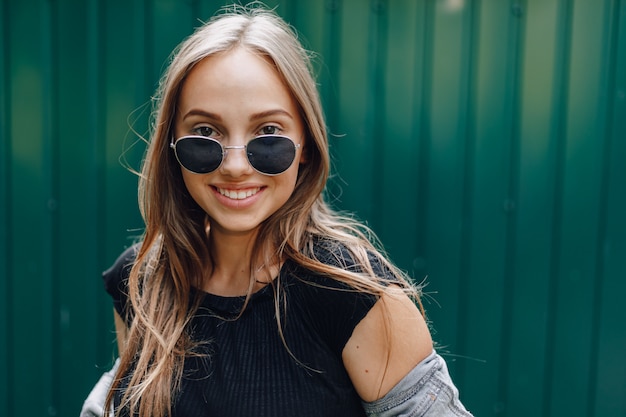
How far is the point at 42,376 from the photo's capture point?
279 cm

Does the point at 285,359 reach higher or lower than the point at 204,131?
lower

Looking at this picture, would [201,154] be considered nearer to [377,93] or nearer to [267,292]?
[267,292]

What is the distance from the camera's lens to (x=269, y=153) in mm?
1414

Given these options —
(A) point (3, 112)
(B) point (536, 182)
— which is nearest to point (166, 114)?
(A) point (3, 112)

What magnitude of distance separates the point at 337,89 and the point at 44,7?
4.83ft

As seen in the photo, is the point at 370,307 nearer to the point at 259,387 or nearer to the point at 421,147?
the point at 259,387

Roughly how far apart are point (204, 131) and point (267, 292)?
458 millimetres

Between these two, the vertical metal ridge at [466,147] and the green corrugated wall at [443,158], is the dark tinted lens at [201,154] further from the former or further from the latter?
the vertical metal ridge at [466,147]

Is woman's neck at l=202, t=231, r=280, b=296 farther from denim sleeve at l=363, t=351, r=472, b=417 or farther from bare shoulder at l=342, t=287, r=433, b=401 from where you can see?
denim sleeve at l=363, t=351, r=472, b=417

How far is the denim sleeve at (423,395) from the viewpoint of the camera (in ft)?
4.41

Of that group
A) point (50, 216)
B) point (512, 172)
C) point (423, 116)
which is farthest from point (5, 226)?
point (512, 172)

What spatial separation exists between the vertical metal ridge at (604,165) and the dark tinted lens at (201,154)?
6.75ft

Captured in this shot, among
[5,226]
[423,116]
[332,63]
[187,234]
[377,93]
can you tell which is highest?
[332,63]

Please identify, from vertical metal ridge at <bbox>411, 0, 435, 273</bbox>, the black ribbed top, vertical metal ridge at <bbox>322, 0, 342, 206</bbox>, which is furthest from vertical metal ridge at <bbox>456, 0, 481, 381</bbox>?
the black ribbed top
